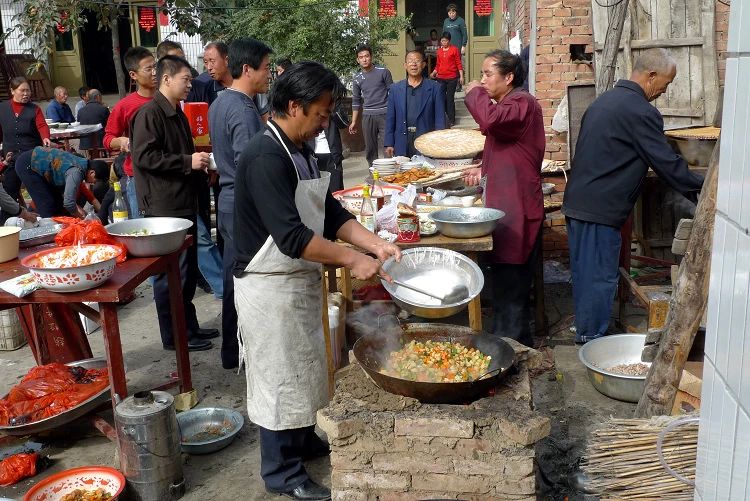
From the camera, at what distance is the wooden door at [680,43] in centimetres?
703

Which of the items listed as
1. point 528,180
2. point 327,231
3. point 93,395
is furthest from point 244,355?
point 528,180

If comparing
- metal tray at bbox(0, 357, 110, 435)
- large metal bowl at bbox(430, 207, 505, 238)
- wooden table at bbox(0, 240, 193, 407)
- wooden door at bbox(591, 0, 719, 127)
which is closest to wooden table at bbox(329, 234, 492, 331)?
large metal bowl at bbox(430, 207, 505, 238)

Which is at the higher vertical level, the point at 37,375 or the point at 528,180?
the point at 528,180

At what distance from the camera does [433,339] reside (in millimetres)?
3584

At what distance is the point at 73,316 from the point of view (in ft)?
16.2

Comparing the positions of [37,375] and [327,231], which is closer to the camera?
[327,231]

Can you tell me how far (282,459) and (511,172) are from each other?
257cm

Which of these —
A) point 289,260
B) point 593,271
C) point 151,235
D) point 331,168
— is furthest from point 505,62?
point 331,168

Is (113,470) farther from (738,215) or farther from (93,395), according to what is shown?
(738,215)

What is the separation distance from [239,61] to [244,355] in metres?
2.26

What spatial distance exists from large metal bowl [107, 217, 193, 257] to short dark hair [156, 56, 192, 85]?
4.15 feet

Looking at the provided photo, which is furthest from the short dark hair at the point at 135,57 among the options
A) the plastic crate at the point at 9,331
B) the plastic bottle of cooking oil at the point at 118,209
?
the plastic crate at the point at 9,331

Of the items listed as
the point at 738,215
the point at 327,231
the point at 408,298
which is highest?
the point at 738,215

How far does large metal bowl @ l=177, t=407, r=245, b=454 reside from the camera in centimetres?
414
